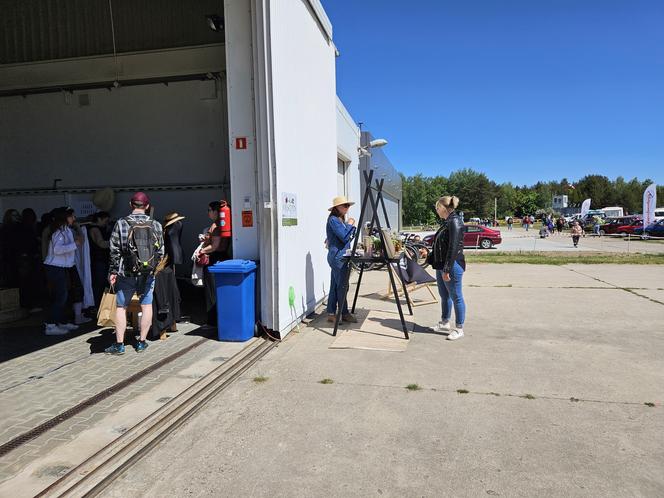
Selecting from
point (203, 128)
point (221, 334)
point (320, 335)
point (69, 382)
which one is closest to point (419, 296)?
point (320, 335)

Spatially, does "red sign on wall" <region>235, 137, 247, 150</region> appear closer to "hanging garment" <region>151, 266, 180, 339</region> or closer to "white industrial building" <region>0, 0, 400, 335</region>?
"white industrial building" <region>0, 0, 400, 335</region>

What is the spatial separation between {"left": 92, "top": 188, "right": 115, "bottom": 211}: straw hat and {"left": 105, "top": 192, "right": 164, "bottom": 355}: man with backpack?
4639mm

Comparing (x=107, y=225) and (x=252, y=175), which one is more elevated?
(x=252, y=175)

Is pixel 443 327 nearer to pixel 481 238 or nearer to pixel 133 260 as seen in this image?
pixel 133 260

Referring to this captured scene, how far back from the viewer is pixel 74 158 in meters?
9.51

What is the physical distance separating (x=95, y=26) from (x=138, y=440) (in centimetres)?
893

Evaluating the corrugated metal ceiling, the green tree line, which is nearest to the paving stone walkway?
the corrugated metal ceiling

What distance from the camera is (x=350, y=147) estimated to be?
14.1 metres

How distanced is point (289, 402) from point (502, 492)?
6.08ft

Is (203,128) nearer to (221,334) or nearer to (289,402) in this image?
(221,334)

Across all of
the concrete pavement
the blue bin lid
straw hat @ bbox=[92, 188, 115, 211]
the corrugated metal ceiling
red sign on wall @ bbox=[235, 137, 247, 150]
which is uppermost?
the corrugated metal ceiling

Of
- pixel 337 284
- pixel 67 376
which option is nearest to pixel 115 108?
pixel 337 284

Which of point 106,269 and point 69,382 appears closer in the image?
point 69,382

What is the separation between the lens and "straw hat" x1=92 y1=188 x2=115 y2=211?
30.1ft
